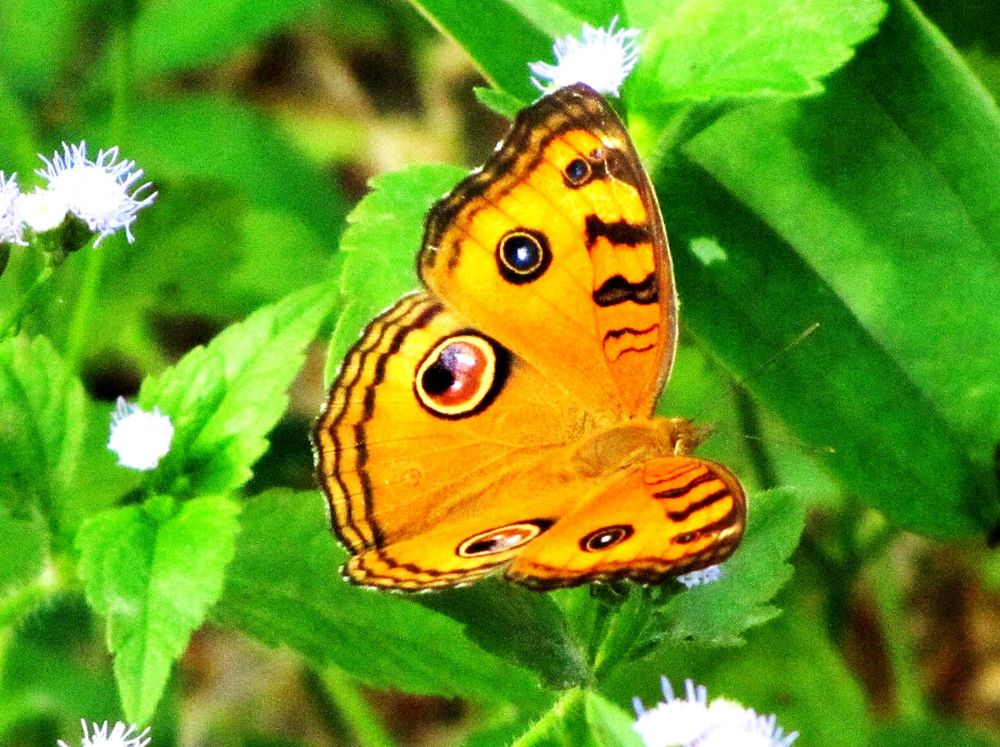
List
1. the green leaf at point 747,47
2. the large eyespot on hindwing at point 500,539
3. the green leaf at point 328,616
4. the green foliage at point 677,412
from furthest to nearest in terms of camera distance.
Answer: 1. the green leaf at point 328,616
2. the green leaf at point 747,47
3. the green foliage at point 677,412
4. the large eyespot on hindwing at point 500,539

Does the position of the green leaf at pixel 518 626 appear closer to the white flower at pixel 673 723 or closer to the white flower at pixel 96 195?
the white flower at pixel 673 723

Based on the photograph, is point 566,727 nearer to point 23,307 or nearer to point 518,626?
point 518,626

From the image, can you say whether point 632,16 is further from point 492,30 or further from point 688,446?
point 688,446

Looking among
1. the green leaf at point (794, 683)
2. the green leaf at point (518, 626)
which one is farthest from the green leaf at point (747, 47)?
the green leaf at point (794, 683)

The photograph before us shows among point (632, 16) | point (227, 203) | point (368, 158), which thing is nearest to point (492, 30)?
point (632, 16)

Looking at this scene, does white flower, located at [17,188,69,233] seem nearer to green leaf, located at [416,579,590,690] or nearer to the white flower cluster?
the white flower cluster

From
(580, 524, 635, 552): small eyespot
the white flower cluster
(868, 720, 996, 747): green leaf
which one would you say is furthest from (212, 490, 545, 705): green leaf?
(868, 720, 996, 747): green leaf

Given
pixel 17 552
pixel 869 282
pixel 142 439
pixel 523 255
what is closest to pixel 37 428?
pixel 142 439
